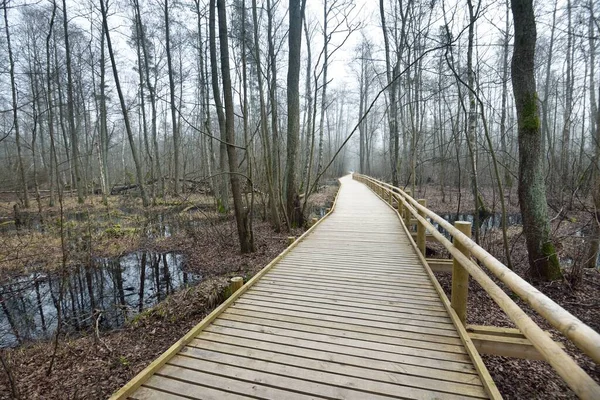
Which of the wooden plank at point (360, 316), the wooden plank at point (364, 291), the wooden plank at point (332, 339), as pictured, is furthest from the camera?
the wooden plank at point (364, 291)

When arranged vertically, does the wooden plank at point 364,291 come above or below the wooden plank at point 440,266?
above

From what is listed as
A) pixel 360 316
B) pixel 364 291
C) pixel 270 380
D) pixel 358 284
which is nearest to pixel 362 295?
pixel 364 291

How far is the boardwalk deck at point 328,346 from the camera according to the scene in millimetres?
2252

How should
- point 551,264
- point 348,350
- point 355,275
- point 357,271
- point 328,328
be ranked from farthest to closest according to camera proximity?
point 551,264 → point 357,271 → point 355,275 → point 328,328 → point 348,350

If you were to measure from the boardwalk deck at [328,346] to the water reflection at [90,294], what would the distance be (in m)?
2.87

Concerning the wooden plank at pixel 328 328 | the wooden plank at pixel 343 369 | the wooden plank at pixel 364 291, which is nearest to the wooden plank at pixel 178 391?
the wooden plank at pixel 343 369

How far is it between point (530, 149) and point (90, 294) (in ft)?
32.2

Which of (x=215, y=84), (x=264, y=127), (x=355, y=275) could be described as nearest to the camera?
(x=355, y=275)

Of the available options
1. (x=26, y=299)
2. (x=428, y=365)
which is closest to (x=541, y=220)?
(x=428, y=365)

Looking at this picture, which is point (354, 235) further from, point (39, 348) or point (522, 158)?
Result: point (39, 348)

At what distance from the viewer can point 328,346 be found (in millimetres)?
2785

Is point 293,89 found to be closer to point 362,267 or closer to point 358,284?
point 362,267

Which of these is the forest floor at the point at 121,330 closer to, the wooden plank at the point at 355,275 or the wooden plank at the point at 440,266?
the wooden plank at the point at 355,275

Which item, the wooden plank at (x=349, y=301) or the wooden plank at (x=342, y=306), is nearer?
the wooden plank at (x=342, y=306)
